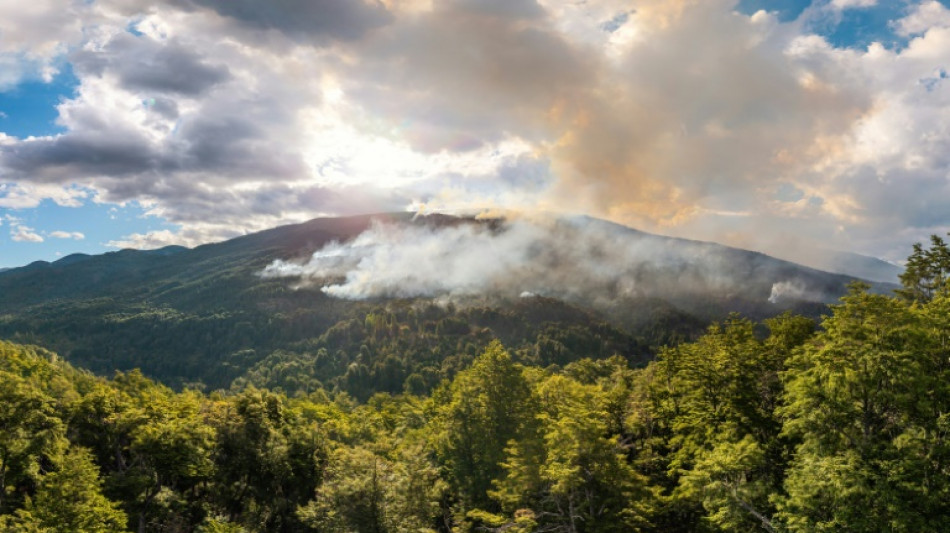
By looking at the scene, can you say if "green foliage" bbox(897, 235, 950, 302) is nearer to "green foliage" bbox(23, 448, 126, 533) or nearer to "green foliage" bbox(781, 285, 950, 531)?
"green foliage" bbox(781, 285, 950, 531)

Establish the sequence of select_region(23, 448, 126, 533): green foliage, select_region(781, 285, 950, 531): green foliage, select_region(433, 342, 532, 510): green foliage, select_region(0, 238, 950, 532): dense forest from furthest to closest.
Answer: select_region(433, 342, 532, 510): green foliage, select_region(23, 448, 126, 533): green foliage, select_region(0, 238, 950, 532): dense forest, select_region(781, 285, 950, 531): green foliage

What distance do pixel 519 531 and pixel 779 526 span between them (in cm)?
1896

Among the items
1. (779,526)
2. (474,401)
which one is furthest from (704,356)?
(474,401)

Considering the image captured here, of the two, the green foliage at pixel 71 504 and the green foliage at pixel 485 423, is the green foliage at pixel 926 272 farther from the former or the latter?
the green foliage at pixel 71 504

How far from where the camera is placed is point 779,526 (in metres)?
33.5

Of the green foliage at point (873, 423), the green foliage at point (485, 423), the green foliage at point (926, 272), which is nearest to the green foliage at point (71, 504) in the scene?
the green foliage at point (485, 423)

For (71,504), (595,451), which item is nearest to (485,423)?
(595,451)

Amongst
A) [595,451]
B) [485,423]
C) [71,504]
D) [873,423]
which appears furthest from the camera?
[485,423]

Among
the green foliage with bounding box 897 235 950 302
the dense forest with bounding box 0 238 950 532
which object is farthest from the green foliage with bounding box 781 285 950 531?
the green foliage with bounding box 897 235 950 302

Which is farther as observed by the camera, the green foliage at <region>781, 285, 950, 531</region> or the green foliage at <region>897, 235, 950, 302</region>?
the green foliage at <region>897, 235, 950, 302</region>

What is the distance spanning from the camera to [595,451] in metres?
41.7

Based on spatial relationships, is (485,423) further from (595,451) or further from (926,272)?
(926,272)

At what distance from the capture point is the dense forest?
101 feet

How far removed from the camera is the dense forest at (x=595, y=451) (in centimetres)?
3073
